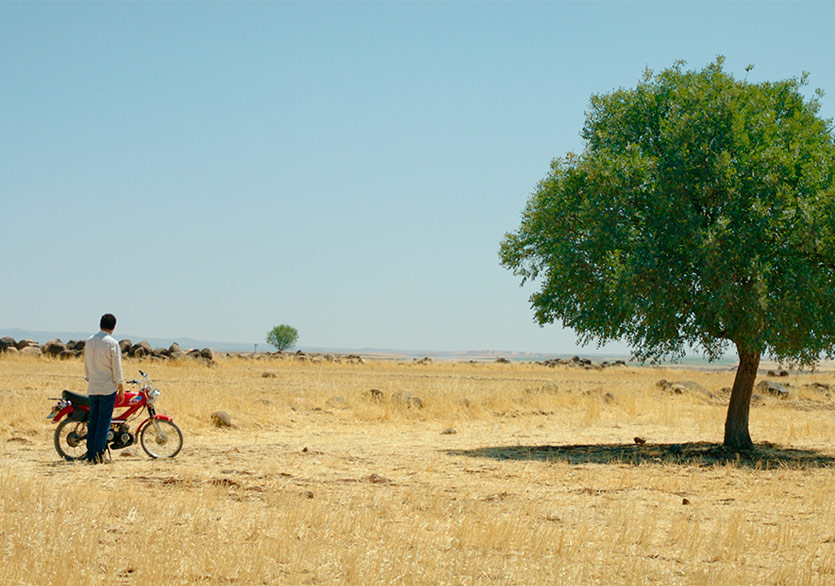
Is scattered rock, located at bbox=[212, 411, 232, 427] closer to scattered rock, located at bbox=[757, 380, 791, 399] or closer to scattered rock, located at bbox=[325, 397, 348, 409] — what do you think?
scattered rock, located at bbox=[325, 397, 348, 409]

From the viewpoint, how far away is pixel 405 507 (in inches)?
502

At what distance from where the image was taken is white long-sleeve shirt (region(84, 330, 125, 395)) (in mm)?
16219

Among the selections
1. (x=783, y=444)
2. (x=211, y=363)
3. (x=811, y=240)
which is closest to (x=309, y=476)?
(x=811, y=240)

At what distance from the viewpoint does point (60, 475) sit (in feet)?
49.4

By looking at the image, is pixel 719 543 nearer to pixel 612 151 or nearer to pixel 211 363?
pixel 612 151

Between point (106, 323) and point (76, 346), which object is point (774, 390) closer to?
point (106, 323)

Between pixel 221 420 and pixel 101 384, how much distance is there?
8.14 m

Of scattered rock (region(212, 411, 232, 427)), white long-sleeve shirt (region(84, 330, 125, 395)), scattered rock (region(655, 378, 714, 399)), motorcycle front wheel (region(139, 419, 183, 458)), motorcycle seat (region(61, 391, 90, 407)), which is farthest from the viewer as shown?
scattered rock (region(655, 378, 714, 399))

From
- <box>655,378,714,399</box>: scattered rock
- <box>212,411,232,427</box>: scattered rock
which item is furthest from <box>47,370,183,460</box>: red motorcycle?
<box>655,378,714,399</box>: scattered rock

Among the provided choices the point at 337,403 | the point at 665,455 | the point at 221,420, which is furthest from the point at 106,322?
the point at 337,403

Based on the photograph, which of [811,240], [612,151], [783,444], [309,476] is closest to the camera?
[309,476]

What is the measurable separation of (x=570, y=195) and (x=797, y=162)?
5666mm

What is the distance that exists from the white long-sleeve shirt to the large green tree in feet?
36.9

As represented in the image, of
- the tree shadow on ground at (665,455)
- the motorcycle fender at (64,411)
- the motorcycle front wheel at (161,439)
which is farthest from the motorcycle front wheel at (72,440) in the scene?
the tree shadow on ground at (665,455)
